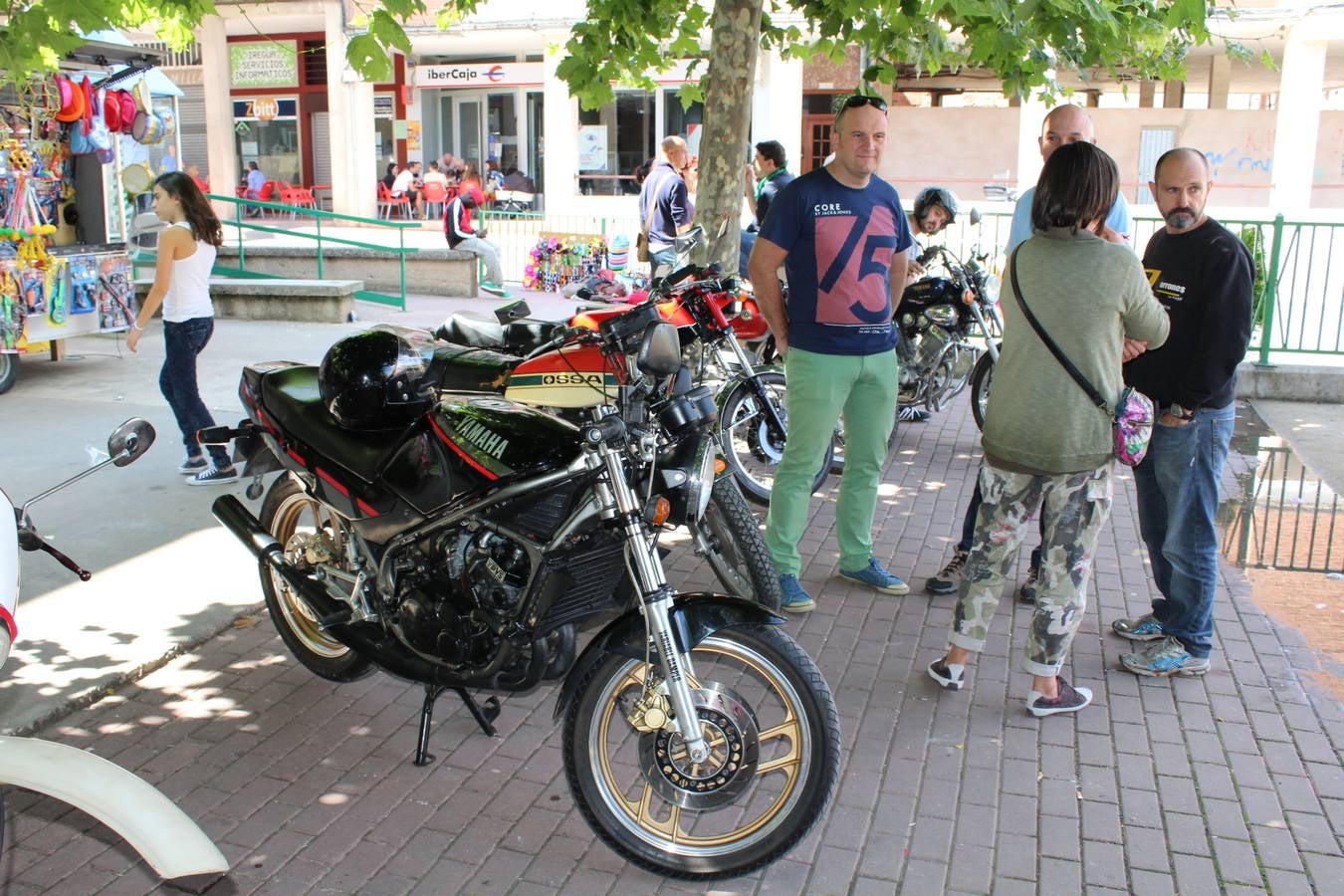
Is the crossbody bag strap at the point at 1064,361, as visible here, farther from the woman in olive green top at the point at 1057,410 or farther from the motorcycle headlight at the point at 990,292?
the motorcycle headlight at the point at 990,292

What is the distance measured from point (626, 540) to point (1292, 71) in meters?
26.8

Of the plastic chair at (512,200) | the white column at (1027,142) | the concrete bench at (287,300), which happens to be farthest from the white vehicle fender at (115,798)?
the white column at (1027,142)

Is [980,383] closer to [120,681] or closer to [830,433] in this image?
[830,433]

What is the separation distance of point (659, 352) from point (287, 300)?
1080cm

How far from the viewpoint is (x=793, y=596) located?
17.6 ft

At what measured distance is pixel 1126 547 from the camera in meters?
6.34

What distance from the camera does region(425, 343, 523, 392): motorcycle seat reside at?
5.01 metres

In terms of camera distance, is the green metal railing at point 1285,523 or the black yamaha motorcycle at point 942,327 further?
the black yamaha motorcycle at point 942,327

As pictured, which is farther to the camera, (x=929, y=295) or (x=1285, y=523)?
(x=929, y=295)

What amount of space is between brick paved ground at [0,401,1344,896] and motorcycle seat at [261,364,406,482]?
99 cm

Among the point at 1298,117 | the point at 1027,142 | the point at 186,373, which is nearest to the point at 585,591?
the point at 186,373

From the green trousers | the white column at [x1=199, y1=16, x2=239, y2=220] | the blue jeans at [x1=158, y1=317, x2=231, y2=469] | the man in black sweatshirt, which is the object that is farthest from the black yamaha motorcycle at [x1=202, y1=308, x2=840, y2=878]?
the white column at [x1=199, y1=16, x2=239, y2=220]

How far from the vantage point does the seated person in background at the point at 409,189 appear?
2680 cm

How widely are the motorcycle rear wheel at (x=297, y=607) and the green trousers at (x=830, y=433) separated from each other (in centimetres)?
187
